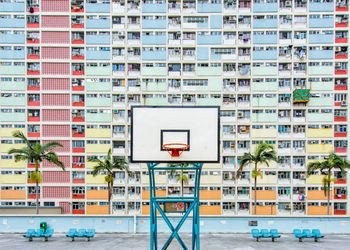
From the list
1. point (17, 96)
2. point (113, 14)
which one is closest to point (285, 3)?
point (113, 14)

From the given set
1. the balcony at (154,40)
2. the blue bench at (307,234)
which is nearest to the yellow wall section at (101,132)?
the balcony at (154,40)

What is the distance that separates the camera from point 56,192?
25.2 m

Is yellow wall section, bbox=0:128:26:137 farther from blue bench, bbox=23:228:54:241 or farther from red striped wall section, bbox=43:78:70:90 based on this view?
blue bench, bbox=23:228:54:241

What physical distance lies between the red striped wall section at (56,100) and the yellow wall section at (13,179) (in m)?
8.71

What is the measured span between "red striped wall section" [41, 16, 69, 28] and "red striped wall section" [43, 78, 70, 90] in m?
6.29

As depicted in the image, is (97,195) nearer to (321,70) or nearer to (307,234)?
(307,234)

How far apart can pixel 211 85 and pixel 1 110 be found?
24586mm

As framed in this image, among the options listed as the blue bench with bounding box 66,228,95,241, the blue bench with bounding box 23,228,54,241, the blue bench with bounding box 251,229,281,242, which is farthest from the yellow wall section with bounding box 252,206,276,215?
the blue bench with bounding box 23,228,54,241

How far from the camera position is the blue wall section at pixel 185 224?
16.9 meters

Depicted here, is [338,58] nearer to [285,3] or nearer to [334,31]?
[334,31]

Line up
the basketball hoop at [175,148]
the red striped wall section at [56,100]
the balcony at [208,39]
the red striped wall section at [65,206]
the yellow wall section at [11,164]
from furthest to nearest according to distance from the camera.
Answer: the balcony at [208,39] < the red striped wall section at [56,100] < the yellow wall section at [11,164] < the red striped wall section at [65,206] < the basketball hoop at [175,148]

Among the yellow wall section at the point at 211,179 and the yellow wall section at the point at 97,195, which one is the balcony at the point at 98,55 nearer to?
the yellow wall section at the point at 97,195

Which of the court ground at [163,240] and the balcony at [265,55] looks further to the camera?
the balcony at [265,55]

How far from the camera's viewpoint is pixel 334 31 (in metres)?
25.9
